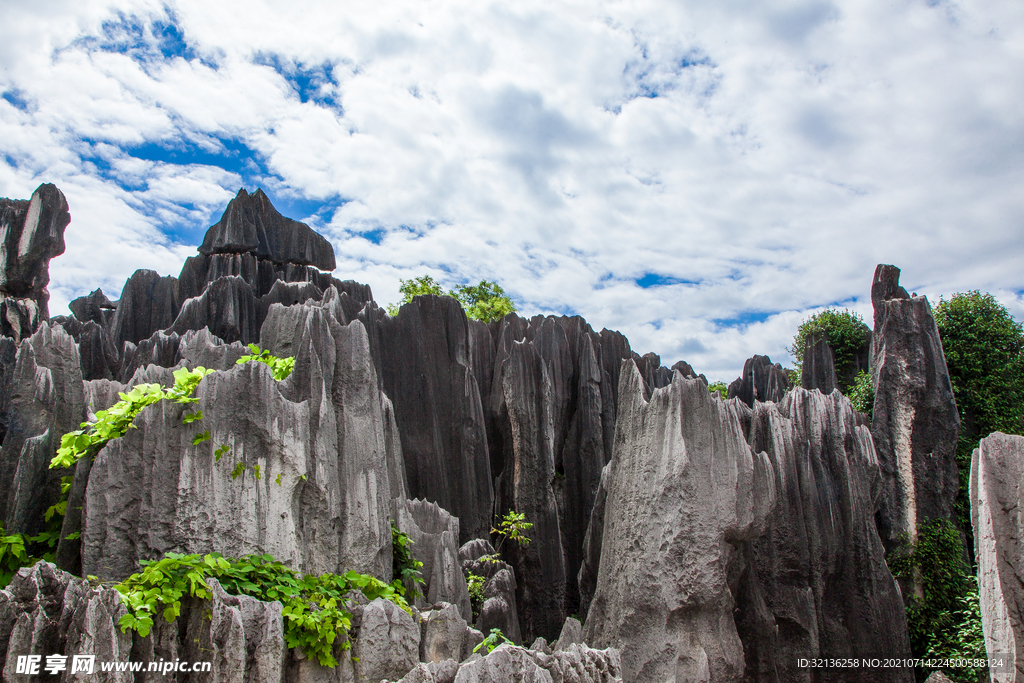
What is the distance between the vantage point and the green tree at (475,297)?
35531 millimetres

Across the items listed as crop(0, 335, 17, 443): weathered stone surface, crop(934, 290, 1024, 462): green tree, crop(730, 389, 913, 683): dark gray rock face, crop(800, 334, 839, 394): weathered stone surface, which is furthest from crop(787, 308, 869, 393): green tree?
crop(0, 335, 17, 443): weathered stone surface

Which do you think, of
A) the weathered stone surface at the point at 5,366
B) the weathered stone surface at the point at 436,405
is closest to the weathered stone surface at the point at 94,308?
the weathered stone surface at the point at 5,366

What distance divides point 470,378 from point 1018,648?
40.5 ft

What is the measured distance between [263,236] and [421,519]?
12322 millimetres

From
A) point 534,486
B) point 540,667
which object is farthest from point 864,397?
point 540,667

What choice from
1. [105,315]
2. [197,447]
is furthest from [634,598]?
[105,315]

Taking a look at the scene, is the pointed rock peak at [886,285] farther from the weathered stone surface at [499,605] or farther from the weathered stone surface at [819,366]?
the weathered stone surface at [499,605]

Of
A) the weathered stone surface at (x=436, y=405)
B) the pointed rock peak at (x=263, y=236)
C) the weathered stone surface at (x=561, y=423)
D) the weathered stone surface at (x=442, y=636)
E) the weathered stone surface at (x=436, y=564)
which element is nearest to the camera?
the weathered stone surface at (x=442, y=636)

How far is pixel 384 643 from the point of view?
6.82 m

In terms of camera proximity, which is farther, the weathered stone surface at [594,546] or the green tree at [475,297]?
the green tree at [475,297]

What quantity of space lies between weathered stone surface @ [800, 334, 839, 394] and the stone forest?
6057 millimetres

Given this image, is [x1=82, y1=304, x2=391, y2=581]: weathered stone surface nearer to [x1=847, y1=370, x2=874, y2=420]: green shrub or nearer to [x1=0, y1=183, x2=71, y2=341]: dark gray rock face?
[x1=847, y1=370, x2=874, y2=420]: green shrub

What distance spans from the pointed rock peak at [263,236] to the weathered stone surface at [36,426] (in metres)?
10.3

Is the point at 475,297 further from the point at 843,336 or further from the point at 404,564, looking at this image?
the point at 404,564
